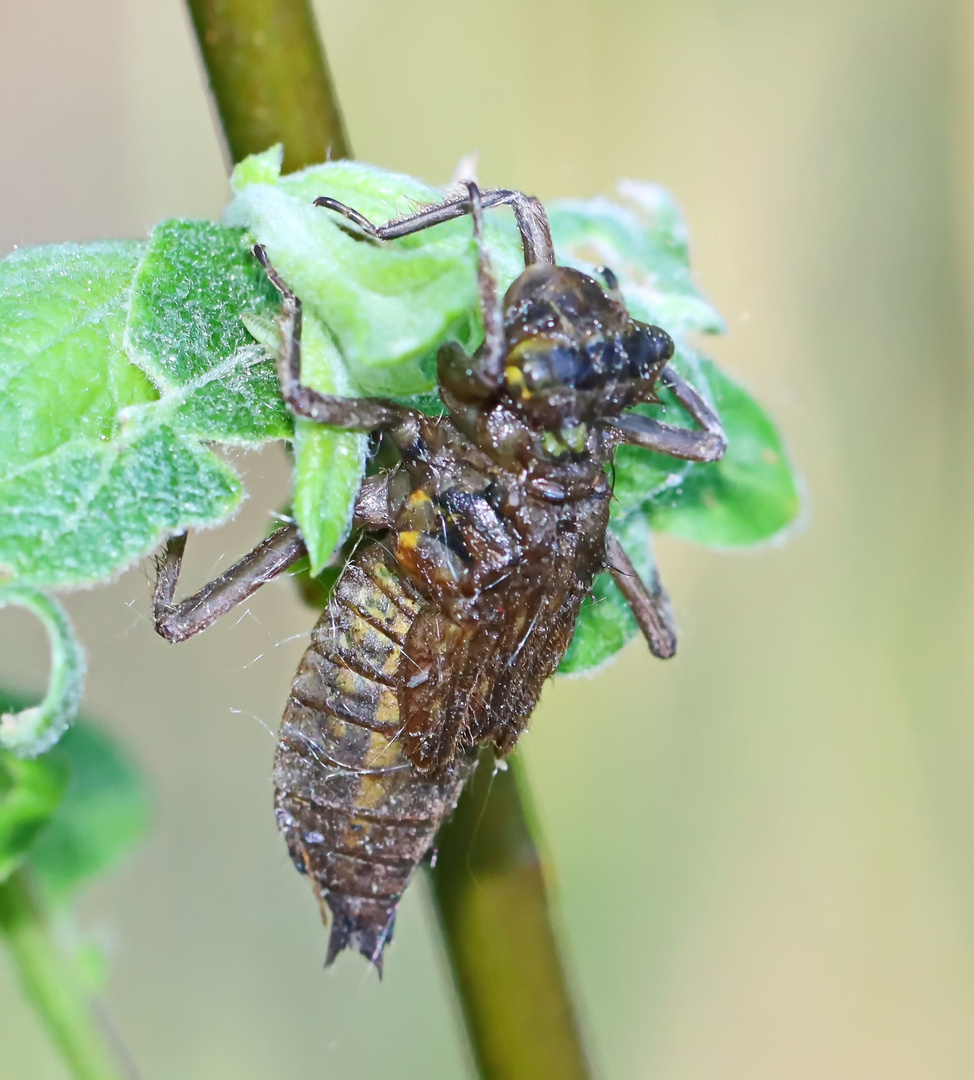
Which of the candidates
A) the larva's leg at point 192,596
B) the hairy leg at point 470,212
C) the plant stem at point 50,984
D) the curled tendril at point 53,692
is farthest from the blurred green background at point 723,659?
the curled tendril at point 53,692

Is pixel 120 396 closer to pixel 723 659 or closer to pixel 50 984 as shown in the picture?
pixel 50 984

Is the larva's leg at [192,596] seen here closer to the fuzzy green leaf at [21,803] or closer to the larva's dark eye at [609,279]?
the fuzzy green leaf at [21,803]

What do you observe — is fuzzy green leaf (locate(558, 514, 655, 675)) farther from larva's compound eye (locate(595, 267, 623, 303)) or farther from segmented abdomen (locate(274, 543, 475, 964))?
larva's compound eye (locate(595, 267, 623, 303))

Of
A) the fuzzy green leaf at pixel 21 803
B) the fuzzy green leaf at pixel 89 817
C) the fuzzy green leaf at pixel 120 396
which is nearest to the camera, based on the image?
the fuzzy green leaf at pixel 120 396

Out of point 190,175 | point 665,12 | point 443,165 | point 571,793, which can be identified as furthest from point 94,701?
point 665,12

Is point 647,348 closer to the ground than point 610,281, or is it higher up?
closer to the ground

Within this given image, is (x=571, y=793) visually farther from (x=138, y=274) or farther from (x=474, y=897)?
(x=138, y=274)

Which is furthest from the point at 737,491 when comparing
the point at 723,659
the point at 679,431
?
the point at 723,659
